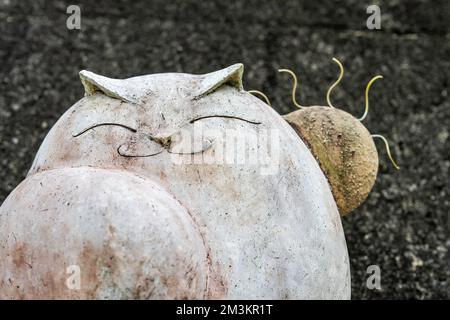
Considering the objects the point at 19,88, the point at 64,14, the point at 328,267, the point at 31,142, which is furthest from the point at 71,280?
the point at 64,14

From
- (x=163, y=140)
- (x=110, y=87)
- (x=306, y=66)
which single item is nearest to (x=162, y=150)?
(x=163, y=140)

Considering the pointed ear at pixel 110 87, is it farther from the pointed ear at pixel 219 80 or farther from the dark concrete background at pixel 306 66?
the dark concrete background at pixel 306 66

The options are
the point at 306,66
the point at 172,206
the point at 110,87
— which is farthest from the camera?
the point at 306,66

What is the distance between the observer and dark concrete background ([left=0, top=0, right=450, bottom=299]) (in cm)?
199

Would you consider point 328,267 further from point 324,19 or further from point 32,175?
point 324,19

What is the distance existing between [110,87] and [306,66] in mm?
1059

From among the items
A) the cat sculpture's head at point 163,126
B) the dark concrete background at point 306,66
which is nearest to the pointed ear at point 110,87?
the cat sculpture's head at point 163,126

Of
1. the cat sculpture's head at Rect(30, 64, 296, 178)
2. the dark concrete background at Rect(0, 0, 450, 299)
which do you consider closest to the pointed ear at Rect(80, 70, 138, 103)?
the cat sculpture's head at Rect(30, 64, 296, 178)

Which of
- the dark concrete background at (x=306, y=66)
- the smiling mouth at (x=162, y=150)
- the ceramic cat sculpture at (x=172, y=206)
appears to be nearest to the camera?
the ceramic cat sculpture at (x=172, y=206)

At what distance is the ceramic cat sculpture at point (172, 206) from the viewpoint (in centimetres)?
110

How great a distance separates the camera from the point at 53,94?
2127mm

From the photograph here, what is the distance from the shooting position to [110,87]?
4.22ft

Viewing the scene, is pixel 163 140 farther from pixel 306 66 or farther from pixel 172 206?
pixel 306 66

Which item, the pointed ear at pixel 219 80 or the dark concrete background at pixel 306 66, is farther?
the dark concrete background at pixel 306 66
